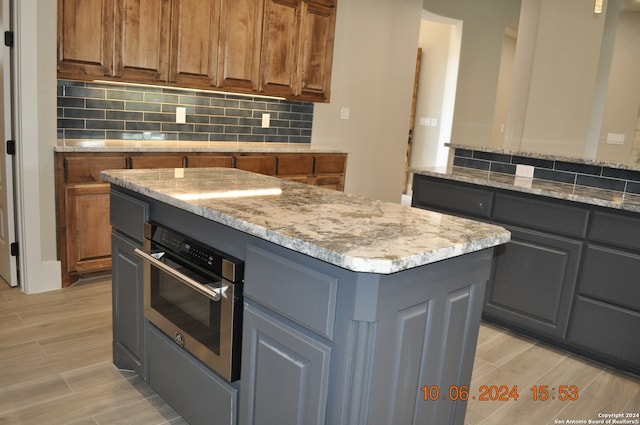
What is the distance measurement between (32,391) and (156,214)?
97 cm

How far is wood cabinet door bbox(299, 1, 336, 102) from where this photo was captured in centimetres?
464

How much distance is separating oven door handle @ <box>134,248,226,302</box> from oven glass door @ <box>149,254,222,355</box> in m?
0.01

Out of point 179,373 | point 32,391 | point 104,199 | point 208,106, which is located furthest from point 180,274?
point 208,106

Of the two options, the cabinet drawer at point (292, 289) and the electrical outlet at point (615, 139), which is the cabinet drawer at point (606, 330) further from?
the electrical outlet at point (615, 139)

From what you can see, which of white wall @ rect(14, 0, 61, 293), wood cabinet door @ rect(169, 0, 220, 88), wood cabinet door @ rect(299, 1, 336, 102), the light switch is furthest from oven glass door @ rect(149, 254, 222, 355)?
wood cabinet door @ rect(299, 1, 336, 102)

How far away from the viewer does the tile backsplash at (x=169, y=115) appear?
3600mm

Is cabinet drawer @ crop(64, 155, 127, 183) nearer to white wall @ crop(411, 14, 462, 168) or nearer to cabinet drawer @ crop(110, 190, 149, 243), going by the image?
cabinet drawer @ crop(110, 190, 149, 243)

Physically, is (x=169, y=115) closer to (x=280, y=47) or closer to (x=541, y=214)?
(x=280, y=47)

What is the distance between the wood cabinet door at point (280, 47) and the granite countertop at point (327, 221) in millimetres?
2386

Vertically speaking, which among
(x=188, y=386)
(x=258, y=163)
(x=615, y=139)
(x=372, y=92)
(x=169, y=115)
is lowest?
(x=188, y=386)

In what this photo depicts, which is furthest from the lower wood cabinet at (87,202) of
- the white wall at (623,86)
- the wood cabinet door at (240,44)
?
the white wall at (623,86)

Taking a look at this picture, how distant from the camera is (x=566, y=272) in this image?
2.85m

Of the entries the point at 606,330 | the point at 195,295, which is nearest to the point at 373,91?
the point at 606,330

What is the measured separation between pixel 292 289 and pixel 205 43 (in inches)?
120
